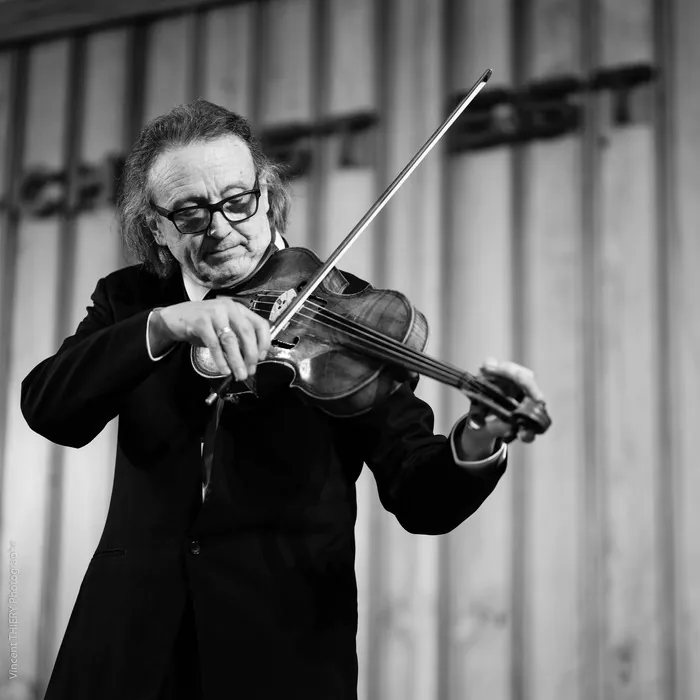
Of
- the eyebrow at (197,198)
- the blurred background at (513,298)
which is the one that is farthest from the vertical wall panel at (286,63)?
the eyebrow at (197,198)

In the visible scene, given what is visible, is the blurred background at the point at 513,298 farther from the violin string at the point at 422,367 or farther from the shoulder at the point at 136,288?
the violin string at the point at 422,367

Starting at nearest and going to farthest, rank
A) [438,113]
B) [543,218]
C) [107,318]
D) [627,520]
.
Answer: [107,318] < [627,520] < [543,218] < [438,113]

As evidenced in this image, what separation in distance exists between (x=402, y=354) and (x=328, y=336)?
0.43 ft

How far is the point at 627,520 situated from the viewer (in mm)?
2260

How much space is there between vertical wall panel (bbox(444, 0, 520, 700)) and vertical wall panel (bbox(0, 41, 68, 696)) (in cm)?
130

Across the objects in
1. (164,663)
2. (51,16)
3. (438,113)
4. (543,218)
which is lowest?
(164,663)

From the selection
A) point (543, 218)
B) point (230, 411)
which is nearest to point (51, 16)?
point (543, 218)

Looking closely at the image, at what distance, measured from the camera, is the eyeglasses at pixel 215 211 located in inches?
54.7

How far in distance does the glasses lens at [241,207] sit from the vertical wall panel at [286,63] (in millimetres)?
1472

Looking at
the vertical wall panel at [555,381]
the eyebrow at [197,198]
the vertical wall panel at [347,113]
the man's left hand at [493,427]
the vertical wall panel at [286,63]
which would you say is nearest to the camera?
the man's left hand at [493,427]

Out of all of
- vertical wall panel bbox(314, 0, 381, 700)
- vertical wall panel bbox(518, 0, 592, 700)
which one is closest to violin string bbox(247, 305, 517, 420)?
vertical wall panel bbox(518, 0, 592, 700)

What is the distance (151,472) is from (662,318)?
4.60ft

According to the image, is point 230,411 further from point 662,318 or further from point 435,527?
point 662,318

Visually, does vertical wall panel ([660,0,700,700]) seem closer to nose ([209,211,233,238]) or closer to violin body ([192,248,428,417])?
violin body ([192,248,428,417])
